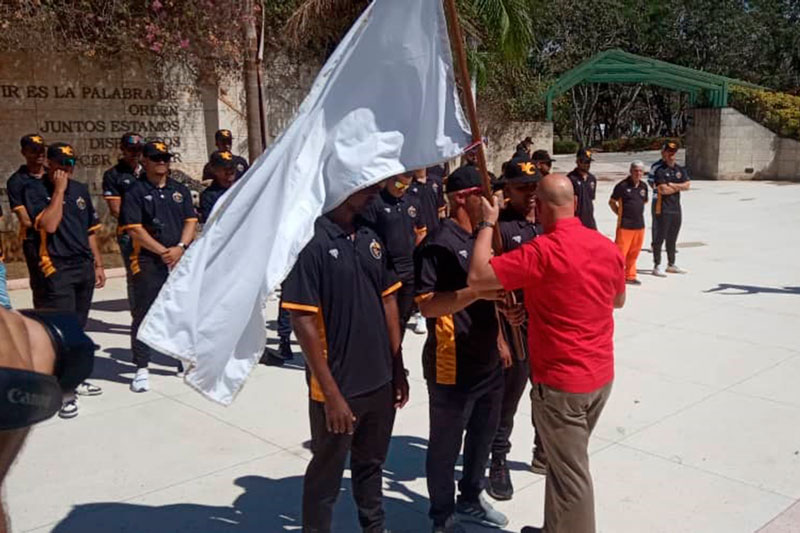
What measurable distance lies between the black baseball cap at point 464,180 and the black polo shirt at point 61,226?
3.35m

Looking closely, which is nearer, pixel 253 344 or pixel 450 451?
pixel 253 344

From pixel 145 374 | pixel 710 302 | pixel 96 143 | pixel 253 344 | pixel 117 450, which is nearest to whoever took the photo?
pixel 253 344

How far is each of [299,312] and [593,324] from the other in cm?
125

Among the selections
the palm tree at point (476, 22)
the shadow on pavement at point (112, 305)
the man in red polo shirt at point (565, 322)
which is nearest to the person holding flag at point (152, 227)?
the shadow on pavement at point (112, 305)

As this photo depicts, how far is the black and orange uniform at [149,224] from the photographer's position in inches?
247

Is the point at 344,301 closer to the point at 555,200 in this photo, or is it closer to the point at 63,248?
the point at 555,200

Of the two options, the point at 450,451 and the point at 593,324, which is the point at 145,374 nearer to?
the point at 450,451

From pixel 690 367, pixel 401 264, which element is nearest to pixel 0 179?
pixel 401 264

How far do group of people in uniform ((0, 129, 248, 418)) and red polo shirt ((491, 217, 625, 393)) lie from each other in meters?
3.09

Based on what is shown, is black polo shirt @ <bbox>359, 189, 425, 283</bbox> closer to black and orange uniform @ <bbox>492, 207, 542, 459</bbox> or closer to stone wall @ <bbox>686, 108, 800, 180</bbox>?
black and orange uniform @ <bbox>492, 207, 542, 459</bbox>

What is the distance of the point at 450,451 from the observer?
3939 mm

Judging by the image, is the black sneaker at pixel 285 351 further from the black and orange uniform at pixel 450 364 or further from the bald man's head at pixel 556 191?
the bald man's head at pixel 556 191

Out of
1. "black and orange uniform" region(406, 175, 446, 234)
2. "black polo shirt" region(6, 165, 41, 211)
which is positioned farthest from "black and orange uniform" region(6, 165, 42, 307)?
"black and orange uniform" region(406, 175, 446, 234)

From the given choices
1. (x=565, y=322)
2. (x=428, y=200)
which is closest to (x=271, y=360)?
(x=428, y=200)
